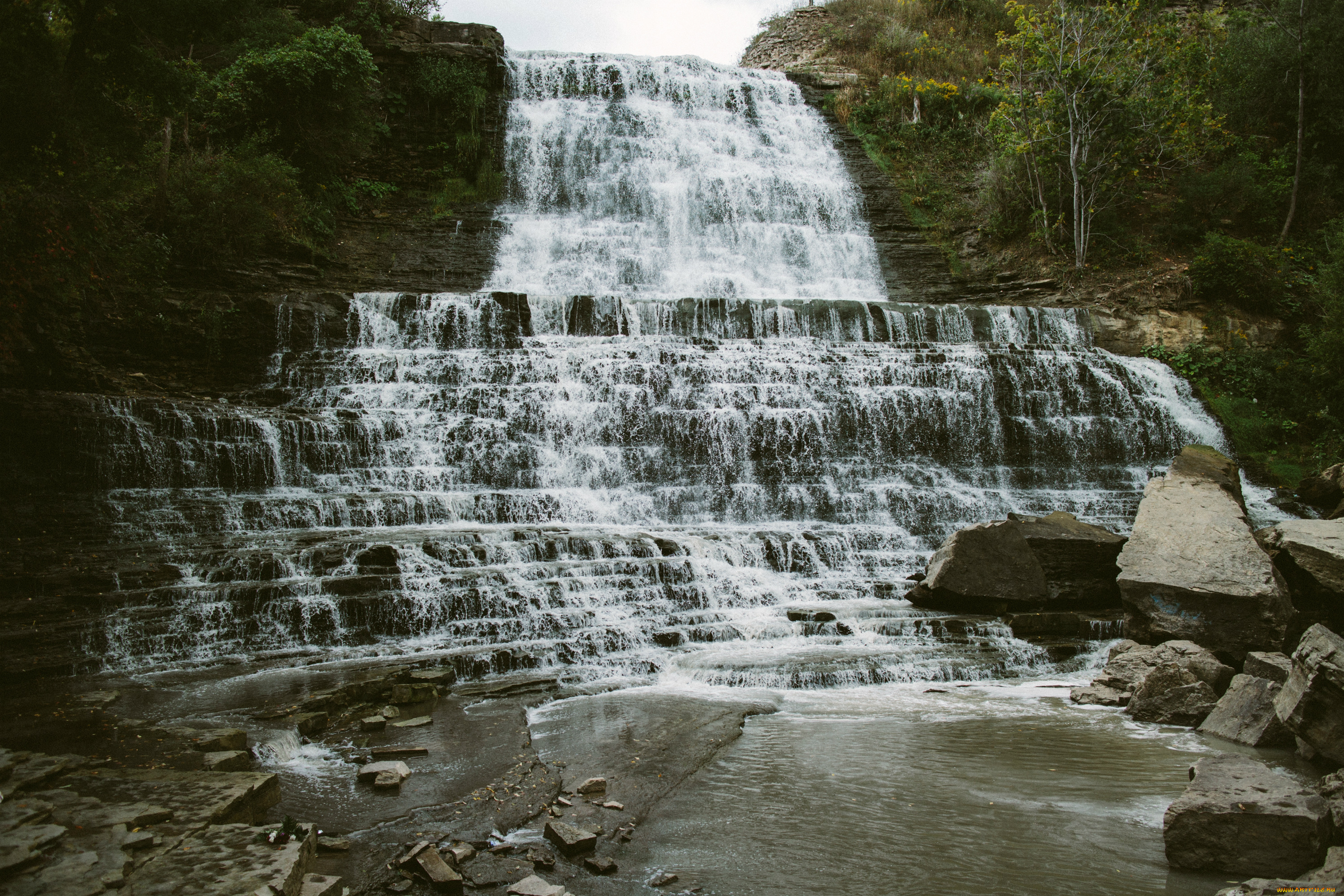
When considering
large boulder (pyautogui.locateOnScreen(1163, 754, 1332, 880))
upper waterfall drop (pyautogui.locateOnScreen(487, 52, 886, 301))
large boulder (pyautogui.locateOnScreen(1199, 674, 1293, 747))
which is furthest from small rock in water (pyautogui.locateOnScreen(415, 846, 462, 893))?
upper waterfall drop (pyautogui.locateOnScreen(487, 52, 886, 301))

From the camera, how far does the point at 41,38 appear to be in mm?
8234

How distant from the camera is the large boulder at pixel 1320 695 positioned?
400 cm

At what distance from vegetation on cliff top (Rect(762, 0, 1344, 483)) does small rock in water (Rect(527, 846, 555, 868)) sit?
14.3 meters

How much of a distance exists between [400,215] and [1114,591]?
17402 millimetres

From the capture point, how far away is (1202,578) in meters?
6.77

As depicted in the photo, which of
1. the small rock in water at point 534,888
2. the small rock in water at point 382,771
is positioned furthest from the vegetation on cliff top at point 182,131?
the small rock in water at point 534,888

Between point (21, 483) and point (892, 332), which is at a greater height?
point (892, 332)

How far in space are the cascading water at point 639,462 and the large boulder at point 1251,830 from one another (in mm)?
3255

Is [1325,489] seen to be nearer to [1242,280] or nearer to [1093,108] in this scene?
[1242,280]

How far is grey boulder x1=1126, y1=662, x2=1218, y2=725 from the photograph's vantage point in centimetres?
530

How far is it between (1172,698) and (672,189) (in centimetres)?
1751

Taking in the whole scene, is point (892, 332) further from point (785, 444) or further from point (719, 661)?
point (719, 661)

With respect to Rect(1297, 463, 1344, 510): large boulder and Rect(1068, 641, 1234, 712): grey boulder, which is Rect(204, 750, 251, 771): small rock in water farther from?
Rect(1297, 463, 1344, 510): large boulder

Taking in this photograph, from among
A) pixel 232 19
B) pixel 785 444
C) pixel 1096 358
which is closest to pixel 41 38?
pixel 232 19
